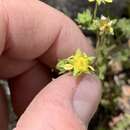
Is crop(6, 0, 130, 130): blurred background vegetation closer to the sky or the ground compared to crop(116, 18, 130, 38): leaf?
closer to the ground

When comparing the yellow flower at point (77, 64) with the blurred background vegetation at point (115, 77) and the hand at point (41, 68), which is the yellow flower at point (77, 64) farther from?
the blurred background vegetation at point (115, 77)

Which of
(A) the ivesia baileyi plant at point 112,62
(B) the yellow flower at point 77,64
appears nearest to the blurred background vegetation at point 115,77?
(A) the ivesia baileyi plant at point 112,62

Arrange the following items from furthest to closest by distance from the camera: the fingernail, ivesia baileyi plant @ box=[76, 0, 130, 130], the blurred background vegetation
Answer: the blurred background vegetation
ivesia baileyi plant @ box=[76, 0, 130, 130]
the fingernail

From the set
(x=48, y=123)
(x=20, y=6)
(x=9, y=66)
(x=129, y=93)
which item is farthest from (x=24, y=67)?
(x=129, y=93)

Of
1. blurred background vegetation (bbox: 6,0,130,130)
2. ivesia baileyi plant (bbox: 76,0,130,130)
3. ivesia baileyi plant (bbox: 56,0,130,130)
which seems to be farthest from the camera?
blurred background vegetation (bbox: 6,0,130,130)

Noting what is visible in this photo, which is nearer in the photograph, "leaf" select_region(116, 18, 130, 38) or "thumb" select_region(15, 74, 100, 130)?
"thumb" select_region(15, 74, 100, 130)

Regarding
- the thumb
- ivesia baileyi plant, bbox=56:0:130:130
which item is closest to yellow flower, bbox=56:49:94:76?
the thumb

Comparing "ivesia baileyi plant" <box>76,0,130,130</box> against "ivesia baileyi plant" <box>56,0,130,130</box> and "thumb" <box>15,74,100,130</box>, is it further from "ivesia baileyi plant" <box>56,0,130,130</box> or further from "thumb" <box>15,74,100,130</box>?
"thumb" <box>15,74,100,130</box>

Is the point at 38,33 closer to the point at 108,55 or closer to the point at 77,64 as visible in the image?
the point at 77,64
